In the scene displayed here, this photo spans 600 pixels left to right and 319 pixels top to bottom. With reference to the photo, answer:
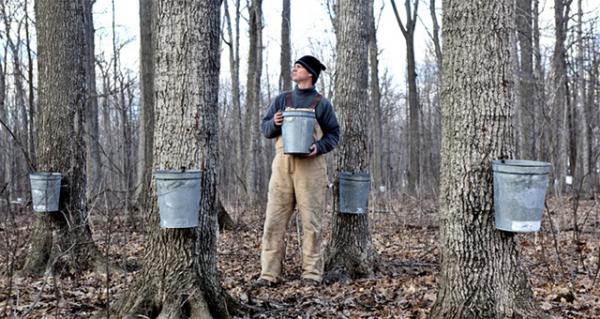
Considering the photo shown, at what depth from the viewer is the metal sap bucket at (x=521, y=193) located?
9.04 feet

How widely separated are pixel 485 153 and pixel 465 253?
1.87ft

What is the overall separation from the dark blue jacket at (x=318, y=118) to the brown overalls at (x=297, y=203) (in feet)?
0.18

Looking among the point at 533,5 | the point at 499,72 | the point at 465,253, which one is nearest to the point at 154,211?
the point at 465,253

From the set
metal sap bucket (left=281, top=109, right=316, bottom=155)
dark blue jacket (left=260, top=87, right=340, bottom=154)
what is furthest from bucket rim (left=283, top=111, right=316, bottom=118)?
dark blue jacket (left=260, top=87, right=340, bottom=154)

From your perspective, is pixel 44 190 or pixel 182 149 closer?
pixel 182 149

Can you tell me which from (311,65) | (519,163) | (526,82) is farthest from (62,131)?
(526,82)

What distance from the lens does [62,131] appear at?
5.24m

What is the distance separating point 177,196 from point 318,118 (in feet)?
6.05

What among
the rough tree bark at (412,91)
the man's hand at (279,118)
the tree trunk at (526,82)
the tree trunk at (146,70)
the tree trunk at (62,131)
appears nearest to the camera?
the man's hand at (279,118)

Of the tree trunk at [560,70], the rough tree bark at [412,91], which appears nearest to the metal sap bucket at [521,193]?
the tree trunk at [560,70]

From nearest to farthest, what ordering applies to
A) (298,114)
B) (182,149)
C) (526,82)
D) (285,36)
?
(182,149), (298,114), (526,82), (285,36)

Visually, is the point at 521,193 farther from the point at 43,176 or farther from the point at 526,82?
the point at 526,82

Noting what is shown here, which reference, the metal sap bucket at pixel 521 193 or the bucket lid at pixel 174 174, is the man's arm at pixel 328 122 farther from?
the metal sap bucket at pixel 521 193

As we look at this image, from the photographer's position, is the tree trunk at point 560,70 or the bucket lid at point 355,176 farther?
the tree trunk at point 560,70
